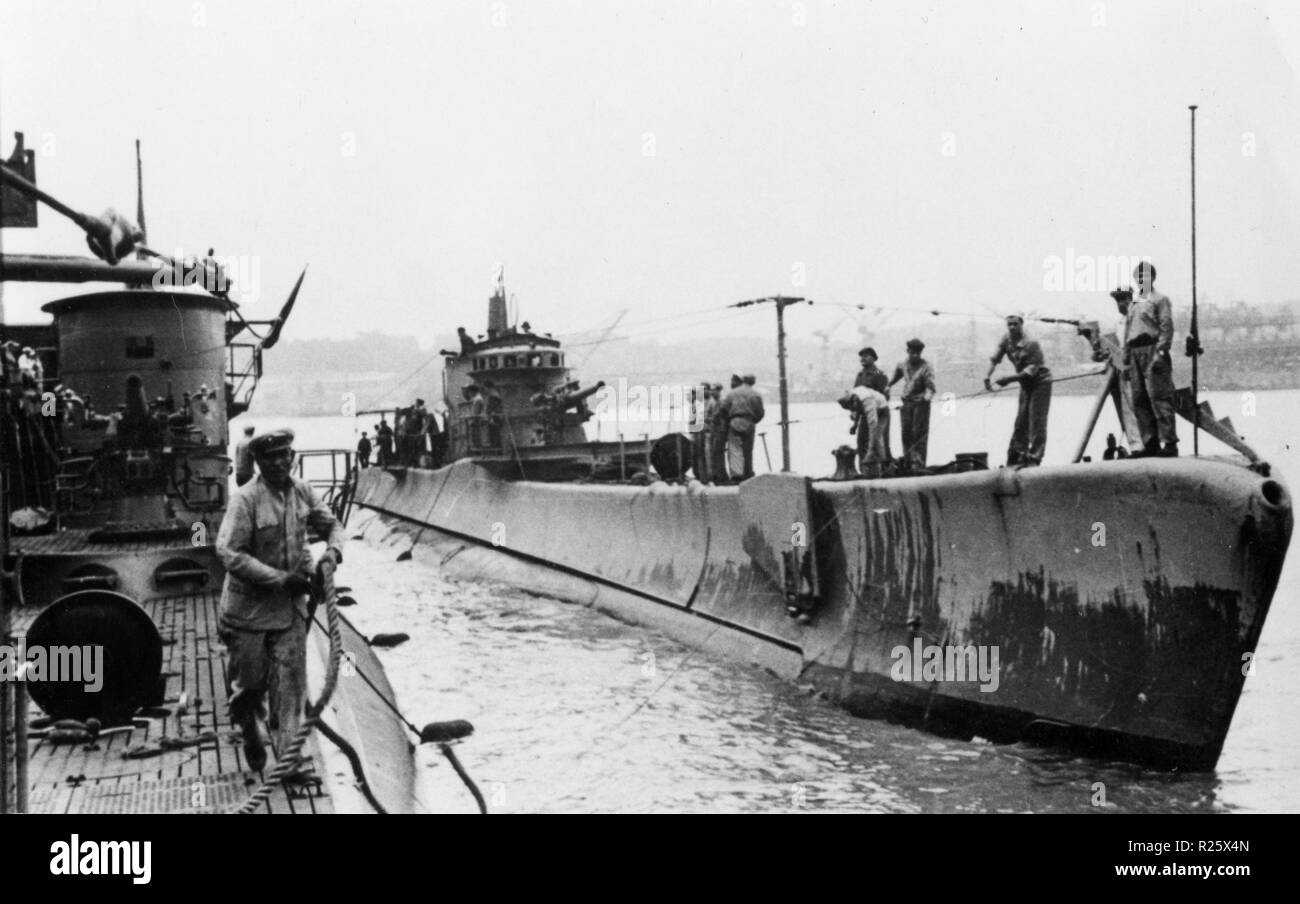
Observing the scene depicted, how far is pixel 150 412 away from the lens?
449 inches

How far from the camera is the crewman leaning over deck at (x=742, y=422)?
1370cm

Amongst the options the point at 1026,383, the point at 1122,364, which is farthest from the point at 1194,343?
the point at 1026,383

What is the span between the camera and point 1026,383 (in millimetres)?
9305

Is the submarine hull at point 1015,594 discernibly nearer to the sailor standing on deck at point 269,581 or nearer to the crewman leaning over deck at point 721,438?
the crewman leaning over deck at point 721,438

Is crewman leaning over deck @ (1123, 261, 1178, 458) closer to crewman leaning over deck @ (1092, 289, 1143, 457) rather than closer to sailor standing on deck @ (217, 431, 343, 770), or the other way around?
crewman leaning over deck @ (1092, 289, 1143, 457)

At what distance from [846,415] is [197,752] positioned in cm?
726

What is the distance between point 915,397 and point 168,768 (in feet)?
24.2

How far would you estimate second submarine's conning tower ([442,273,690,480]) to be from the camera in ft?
67.8

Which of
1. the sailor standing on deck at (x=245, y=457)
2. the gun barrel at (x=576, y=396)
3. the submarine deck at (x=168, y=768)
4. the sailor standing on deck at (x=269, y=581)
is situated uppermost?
the gun barrel at (x=576, y=396)

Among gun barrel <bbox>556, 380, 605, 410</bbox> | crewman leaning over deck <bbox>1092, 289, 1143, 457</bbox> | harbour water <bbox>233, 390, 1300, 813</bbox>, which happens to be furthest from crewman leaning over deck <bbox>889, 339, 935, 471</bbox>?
gun barrel <bbox>556, 380, 605, 410</bbox>

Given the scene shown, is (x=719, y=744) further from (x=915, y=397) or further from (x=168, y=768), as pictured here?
(x=168, y=768)

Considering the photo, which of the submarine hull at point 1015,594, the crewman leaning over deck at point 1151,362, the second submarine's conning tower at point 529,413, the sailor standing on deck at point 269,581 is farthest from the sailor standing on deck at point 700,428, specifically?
the sailor standing on deck at point 269,581

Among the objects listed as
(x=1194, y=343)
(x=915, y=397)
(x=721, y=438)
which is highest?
(x=1194, y=343)

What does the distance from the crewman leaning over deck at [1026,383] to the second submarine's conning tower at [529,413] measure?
11.1 meters
